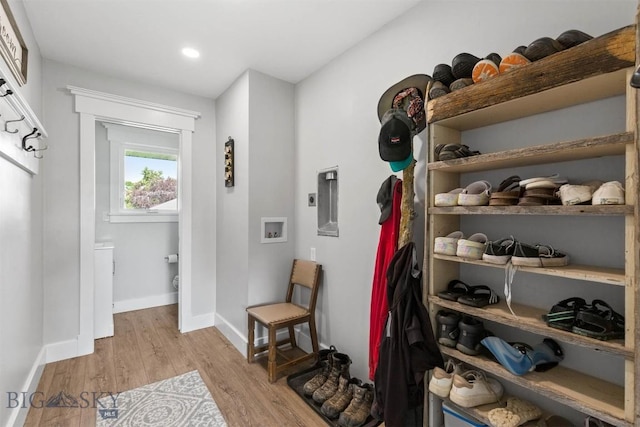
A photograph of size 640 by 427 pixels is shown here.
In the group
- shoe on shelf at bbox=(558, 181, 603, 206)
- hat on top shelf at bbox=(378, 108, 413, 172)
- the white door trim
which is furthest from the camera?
the white door trim

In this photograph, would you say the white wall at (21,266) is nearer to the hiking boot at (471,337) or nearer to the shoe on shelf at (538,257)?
the hiking boot at (471,337)

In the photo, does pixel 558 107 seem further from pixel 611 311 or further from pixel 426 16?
pixel 426 16

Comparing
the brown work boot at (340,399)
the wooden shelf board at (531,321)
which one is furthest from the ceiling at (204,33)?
the brown work boot at (340,399)

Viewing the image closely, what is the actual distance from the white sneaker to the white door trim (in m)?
3.23

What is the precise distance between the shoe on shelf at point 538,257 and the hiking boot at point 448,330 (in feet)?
1.41

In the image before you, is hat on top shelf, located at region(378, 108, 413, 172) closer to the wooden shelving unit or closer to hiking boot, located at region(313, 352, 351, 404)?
the wooden shelving unit

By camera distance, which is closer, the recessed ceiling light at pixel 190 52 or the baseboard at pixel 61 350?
the recessed ceiling light at pixel 190 52

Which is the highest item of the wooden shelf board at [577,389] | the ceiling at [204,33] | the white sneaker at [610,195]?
the ceiling at [204,33]

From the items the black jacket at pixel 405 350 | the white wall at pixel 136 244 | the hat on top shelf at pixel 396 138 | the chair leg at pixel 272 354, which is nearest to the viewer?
the black jacket at pixel 405 350

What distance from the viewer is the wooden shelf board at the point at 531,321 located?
93 centimetres

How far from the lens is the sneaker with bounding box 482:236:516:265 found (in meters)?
1.20

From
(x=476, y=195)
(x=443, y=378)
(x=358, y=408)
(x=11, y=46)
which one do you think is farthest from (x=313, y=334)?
(x=11, y=46)

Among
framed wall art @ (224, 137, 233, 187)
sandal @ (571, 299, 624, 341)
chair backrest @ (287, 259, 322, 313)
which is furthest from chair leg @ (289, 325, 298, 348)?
sandal @ (571, 299, 624, 341)

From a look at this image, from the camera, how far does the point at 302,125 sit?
282cm
